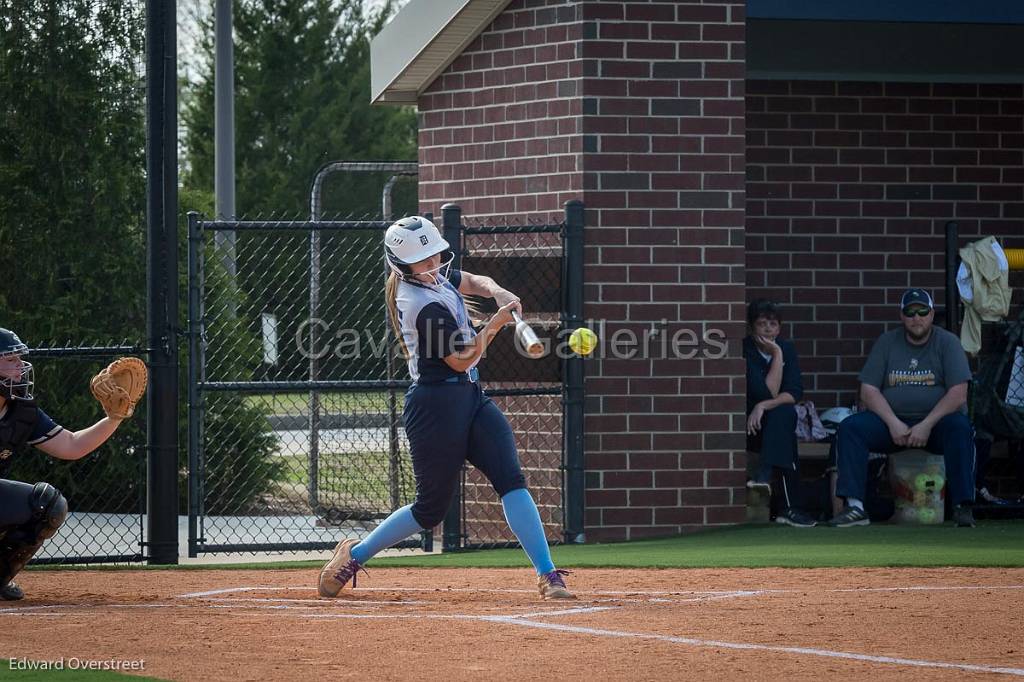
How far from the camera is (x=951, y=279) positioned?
11.6 metres

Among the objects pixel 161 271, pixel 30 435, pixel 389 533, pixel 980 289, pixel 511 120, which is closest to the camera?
pixel 30 435

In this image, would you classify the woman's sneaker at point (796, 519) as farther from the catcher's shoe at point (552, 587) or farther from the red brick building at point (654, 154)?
the catcher's shoe at point (552, 587)

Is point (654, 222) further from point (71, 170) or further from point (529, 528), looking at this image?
point (71, 170)

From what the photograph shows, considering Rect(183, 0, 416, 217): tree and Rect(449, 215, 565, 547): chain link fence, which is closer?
Rect(449, 215, 565, 547): chain link fence

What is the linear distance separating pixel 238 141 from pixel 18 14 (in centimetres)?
2122

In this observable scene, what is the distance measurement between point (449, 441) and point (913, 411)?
4427mm

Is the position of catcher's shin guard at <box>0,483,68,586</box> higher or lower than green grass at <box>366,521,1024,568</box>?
higher

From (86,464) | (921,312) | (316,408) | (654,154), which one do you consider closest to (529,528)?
(654,154)

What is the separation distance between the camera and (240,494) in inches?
519

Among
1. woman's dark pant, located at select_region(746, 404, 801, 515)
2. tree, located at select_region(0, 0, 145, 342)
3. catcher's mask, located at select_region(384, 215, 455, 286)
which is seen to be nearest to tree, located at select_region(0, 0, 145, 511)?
tree, located at select_region(0, 0, 145, 342)

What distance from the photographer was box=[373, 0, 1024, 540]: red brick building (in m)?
11.0

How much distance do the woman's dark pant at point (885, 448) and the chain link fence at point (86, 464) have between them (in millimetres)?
4964

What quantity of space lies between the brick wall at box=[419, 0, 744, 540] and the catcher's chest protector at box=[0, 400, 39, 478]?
13.6ft

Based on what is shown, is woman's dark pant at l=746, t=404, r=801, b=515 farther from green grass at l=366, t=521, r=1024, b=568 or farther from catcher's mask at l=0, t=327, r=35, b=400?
catcher's mask at l=0, t=327, r=35, b=400
